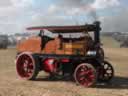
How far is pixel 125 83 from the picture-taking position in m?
15.7

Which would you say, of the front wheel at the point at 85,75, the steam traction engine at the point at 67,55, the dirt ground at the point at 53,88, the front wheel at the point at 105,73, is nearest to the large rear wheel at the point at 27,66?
the steam traction engine at the point at 67,55

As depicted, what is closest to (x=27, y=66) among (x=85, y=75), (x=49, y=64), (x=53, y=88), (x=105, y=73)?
(x=49, y=64)

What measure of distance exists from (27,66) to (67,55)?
2.00m

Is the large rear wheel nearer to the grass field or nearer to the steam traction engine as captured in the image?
the steam traction engine

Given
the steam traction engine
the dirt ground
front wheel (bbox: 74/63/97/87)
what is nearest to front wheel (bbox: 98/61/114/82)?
the steam traction engine

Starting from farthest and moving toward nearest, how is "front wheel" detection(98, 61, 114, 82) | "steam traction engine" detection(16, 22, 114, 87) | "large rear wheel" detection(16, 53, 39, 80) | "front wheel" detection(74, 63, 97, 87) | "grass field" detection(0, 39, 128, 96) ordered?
"large rear wheel" detection(16, 53, 39, 80) < "front wheel" detection(98, 61, 114, 82) < "steam traction engine" detection(16, 22, 114, 87) < "front wheel" detection(74, 63, 97, 87) < "grass field" detection(0, 39, 128, 96)

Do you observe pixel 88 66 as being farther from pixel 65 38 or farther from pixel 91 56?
pixel 65 38

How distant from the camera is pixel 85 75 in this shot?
14.5 meters

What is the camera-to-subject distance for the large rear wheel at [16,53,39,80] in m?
15.8

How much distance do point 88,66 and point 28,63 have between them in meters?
2.92

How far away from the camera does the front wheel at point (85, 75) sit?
14297mm

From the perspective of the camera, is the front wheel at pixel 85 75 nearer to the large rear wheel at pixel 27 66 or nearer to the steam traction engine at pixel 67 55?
the steam traction engine at pixel 67 55

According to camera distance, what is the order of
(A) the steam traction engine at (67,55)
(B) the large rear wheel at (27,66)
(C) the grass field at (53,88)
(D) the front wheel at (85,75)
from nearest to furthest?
(C) the grass field at (53,88) < (D) the front wheel at (85,75) < (A) the steam traction engine at (67,55) < (B) the large rear wheel at (27,66)

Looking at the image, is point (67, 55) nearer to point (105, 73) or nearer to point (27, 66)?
point (105, 73)
